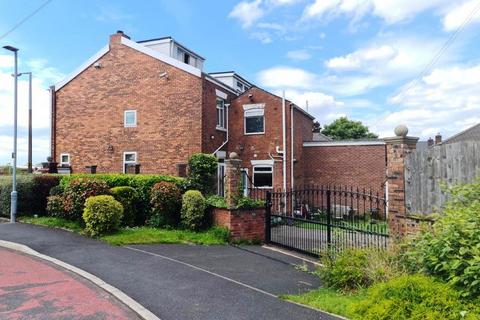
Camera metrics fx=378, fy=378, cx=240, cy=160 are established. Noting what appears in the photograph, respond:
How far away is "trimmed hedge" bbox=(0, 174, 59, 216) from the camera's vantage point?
14047 mm

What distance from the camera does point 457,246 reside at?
4.53 metres

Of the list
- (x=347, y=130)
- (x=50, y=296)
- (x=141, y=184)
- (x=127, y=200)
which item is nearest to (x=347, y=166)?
(x=141, y=184)

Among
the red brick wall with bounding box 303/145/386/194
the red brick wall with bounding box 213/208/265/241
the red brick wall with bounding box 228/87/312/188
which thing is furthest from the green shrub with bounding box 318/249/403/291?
the red brick wall with bounding box 303/145/386/194

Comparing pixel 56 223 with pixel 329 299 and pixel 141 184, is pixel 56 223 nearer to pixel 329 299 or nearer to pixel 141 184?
pixel 141 184

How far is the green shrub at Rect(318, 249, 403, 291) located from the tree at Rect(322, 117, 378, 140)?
4252 cm

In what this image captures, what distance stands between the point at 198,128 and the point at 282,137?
179 inches

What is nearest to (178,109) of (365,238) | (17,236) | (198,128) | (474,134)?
(198,128)

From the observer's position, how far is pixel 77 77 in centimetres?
2106

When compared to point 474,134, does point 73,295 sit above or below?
below

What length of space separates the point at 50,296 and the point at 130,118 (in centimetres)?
1457

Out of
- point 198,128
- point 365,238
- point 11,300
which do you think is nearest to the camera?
point 11,300

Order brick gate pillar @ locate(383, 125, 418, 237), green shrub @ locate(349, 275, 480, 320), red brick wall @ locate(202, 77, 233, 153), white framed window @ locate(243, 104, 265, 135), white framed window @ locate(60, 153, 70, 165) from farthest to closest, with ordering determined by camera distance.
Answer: white framed window @ locate(60, 153, 70, 165) < white framed window @ locate(243, 104, 265, 135) < red brick wall @ locate(202, 77, 233, 153) < brick gate pillar @ locate(383, 125, 418, 237) < green shrub @ locate(349, 275, 480, 320)

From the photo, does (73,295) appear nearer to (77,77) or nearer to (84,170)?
(84,170)

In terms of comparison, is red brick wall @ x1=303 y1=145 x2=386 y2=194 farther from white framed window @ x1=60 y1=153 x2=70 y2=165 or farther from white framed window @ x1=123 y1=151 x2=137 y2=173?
white framed window @ x1=60 y1=153 x2=70 y2=165
